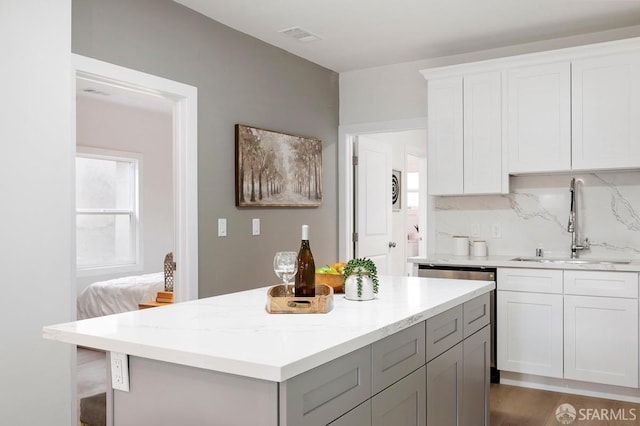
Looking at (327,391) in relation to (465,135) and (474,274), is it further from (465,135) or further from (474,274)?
(465,135)

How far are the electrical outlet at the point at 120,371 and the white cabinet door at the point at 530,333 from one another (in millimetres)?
3018

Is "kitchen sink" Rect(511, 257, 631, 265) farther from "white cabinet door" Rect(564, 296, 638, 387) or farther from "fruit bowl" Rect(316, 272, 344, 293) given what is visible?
"fruit bowl" Rect(316, 272, 344, 293)

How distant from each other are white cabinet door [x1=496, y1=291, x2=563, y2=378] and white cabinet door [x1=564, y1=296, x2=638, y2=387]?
7 cm

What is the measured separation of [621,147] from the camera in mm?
3740

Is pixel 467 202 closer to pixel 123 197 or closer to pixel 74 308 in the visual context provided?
pixel 74 308

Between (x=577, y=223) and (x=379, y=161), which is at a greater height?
(x=379, y=161)

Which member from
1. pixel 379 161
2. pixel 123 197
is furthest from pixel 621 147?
pixel 123 197

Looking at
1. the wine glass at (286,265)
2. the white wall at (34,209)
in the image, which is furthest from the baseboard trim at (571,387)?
the white wall at (34,209)

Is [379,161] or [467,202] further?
[379,161]

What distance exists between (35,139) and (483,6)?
2794 mm

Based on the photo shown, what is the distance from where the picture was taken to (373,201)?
5.57 metres

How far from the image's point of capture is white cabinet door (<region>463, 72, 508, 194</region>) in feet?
13.7

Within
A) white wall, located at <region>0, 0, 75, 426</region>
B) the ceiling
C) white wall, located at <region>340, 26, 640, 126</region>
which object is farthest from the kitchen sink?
white wall, located at <region>0, 0, 75, 426</region>

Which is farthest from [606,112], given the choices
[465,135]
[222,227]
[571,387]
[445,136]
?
[222,227]
